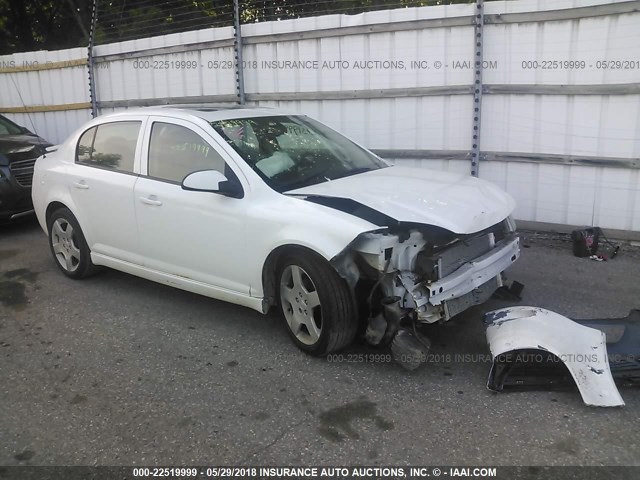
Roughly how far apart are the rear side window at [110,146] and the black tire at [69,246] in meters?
0.58

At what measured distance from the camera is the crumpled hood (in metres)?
3.54

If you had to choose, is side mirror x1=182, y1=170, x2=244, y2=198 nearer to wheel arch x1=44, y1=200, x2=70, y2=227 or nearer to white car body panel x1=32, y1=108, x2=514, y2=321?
white car body panel x1=32, y1=108, x2=514, y2=321

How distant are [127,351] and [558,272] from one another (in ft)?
12.7

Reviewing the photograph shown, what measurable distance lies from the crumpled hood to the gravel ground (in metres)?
0.93

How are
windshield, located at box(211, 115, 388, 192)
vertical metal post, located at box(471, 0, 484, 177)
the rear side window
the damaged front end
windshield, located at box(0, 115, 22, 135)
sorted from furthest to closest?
windshield, located at box(0, 115, 22, 135) → vertical metal post, located at box(471, 0, 484, 177) → the rear side window → windshield, located at box(211, 115, 388, 192) → the damaged front end

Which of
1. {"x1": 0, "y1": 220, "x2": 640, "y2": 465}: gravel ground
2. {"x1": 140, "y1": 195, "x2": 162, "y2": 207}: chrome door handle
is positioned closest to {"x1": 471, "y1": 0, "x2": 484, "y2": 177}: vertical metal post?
{"x1": 0, "y1": 220, "x2": 640, "y2": 465}: gravel ground

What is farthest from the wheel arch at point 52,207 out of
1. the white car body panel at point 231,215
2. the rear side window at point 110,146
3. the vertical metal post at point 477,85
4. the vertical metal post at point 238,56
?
the vertical metal post at point 477,85

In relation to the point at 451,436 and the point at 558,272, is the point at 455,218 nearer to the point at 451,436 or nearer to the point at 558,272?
the point at 451,436

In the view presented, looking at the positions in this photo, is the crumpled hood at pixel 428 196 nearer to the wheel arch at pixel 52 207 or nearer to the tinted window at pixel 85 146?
the tinted window at pixel 85 146

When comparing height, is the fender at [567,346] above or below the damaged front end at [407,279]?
below

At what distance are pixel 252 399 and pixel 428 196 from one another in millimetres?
1703

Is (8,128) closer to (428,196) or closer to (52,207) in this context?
(52,207)

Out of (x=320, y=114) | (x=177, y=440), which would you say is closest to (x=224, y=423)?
(x=177, y=440)

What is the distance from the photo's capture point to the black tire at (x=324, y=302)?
3.61 meters
